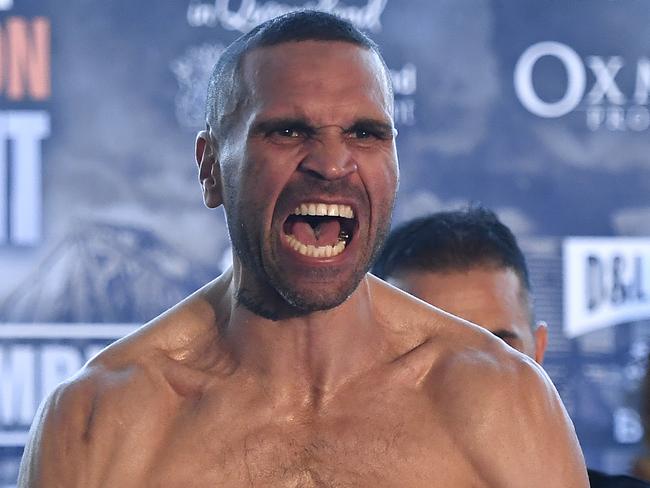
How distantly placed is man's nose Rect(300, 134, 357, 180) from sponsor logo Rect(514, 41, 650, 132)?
174cm

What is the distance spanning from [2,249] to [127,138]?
41 centimetres

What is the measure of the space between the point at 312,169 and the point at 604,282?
1846 mm

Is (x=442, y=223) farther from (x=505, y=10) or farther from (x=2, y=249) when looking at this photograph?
(x=2, y=249)

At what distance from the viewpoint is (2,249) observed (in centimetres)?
319

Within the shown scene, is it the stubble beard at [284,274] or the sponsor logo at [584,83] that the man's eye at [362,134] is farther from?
the sponsor logo at [584,83]

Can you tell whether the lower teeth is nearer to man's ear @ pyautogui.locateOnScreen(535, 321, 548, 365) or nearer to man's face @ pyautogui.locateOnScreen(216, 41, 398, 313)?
man's face @ pyautogui.locateOnScreen(216, 41, 398, 313)

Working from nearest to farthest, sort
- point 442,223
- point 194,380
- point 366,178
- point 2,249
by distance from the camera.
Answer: point 366,178 → point 194,380 → point 442,223 → point 2,249

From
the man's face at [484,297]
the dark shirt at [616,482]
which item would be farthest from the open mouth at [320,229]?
the dark shirt at [616,482]

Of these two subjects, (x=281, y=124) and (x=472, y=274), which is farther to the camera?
(x=472, y=274)

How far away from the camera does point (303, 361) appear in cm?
175

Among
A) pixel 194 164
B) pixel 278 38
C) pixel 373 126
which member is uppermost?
pixel 278 38

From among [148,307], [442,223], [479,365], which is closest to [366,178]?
[479,365]

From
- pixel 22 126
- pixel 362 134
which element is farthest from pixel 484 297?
pixel 22 126

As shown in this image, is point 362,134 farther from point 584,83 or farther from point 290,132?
point 584,83
